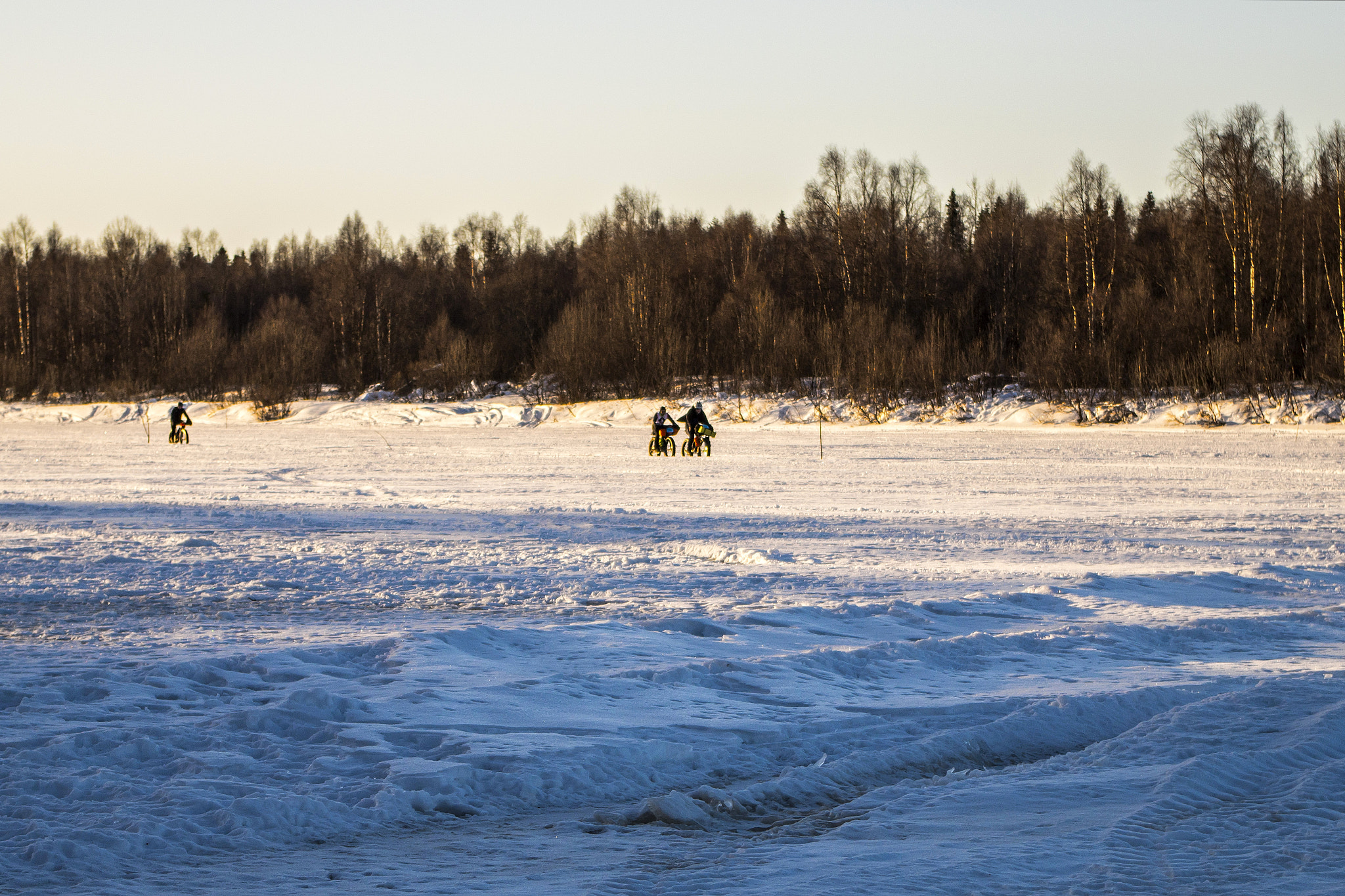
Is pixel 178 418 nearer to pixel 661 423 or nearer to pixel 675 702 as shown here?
pixel 661 423

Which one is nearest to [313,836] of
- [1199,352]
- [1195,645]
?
[1195,645]

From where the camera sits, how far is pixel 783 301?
179 ft

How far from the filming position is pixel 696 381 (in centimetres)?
5028

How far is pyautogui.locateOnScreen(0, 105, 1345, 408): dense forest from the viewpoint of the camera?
130 ft

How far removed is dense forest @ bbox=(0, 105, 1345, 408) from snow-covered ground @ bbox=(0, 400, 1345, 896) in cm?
2927

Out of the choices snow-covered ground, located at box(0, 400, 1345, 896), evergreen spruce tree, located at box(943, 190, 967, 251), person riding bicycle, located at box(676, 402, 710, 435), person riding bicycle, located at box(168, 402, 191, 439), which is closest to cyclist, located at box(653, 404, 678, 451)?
person riding bicycle, located at box(676, 402, 710, 435)

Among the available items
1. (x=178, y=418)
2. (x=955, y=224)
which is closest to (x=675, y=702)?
(x=178, y=418)

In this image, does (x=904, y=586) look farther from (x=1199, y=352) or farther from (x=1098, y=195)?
(x=1098, y=195)

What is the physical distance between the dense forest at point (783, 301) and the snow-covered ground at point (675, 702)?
1152 inches

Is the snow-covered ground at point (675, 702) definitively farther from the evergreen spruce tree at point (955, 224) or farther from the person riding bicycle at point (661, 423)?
the evergreen spruce tree at point (955, 224)

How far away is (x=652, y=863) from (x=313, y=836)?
1103 millimetres

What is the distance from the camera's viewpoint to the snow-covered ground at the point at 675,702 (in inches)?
135

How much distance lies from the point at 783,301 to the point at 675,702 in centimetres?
5043

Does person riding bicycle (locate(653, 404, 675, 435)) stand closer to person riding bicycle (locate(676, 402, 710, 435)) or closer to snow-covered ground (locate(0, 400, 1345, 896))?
person riding bicycle (locate(676, 402, 710, 435))
